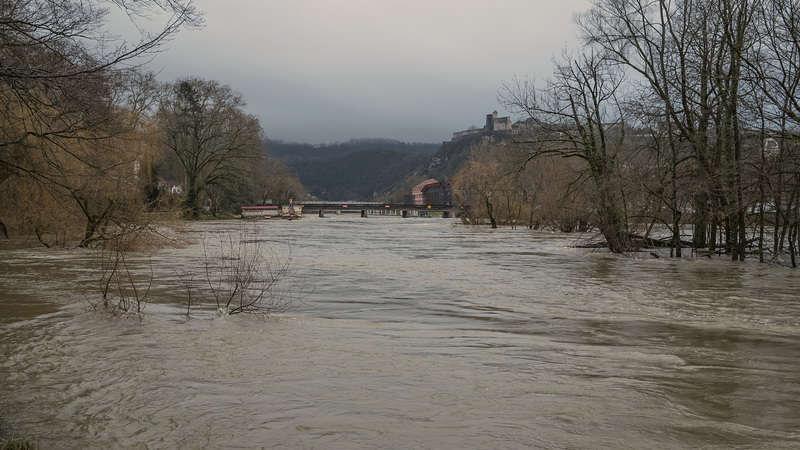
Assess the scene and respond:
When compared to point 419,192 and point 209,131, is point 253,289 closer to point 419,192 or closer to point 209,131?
point 209,131

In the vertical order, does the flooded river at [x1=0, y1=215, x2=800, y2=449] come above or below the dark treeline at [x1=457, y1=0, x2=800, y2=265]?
below

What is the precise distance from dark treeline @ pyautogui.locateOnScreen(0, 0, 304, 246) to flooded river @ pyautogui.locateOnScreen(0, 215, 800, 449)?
2.98 metres

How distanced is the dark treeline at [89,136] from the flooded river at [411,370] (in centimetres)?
298

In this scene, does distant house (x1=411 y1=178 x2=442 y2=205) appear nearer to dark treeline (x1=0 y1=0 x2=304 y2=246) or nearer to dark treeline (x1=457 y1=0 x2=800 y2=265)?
dark treeline (x1=0 y1=0 x2=304 y2=246)

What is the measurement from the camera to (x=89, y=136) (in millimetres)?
14484

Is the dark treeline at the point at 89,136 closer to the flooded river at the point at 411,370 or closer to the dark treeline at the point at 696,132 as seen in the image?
the flooded river at the point at 411,370

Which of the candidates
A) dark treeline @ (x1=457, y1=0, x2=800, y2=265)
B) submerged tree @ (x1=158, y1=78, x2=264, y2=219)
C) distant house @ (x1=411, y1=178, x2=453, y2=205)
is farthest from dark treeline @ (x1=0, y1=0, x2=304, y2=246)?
distant house @ (x1=411, y1=178, x2=453, y2=205)

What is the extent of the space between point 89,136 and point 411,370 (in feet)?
33.1

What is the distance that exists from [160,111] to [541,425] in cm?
6099

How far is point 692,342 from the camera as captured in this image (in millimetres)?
10234

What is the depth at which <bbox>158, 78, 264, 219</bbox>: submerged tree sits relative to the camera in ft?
209

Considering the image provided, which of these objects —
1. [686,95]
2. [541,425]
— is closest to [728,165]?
[686,95]

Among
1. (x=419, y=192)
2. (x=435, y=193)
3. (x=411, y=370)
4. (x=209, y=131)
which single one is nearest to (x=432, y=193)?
(x=435, y=193)

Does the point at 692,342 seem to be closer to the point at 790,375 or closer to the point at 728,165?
the point at 790,375
